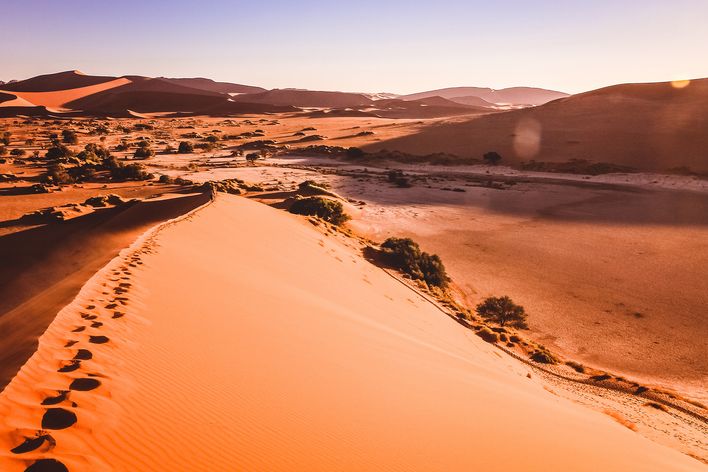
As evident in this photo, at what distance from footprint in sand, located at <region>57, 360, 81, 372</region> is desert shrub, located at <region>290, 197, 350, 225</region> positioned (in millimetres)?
14906

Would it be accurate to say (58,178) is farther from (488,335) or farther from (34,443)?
(34,443)

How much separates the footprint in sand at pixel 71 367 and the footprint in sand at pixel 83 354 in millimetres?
86

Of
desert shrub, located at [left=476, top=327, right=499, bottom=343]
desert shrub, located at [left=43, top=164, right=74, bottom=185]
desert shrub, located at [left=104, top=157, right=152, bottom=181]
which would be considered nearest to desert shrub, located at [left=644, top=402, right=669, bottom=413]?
desert shrub, located at [left=476, top=327, right=499, bottom=343]

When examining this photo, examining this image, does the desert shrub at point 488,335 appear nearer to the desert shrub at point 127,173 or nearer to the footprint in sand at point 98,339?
the footprint in sand at point 98,339

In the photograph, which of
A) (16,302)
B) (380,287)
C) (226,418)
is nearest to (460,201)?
(380,287)

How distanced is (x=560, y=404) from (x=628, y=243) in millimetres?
14484

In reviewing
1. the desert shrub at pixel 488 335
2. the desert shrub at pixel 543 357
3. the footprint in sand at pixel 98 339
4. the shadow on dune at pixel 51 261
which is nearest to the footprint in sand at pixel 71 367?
the shadow on dune at pixel 51 261

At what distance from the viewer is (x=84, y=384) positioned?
334 centimetres

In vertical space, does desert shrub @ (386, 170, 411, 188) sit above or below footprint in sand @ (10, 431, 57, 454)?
below

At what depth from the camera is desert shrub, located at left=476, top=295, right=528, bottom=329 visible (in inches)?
455

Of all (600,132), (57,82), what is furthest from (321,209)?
(57,82)

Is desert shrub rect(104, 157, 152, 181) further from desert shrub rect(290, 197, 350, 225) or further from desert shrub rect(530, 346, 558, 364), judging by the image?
desert shrub rect(530, 346, 558, 364)

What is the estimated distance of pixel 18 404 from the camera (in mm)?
2906

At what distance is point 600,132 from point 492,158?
50.6ft
